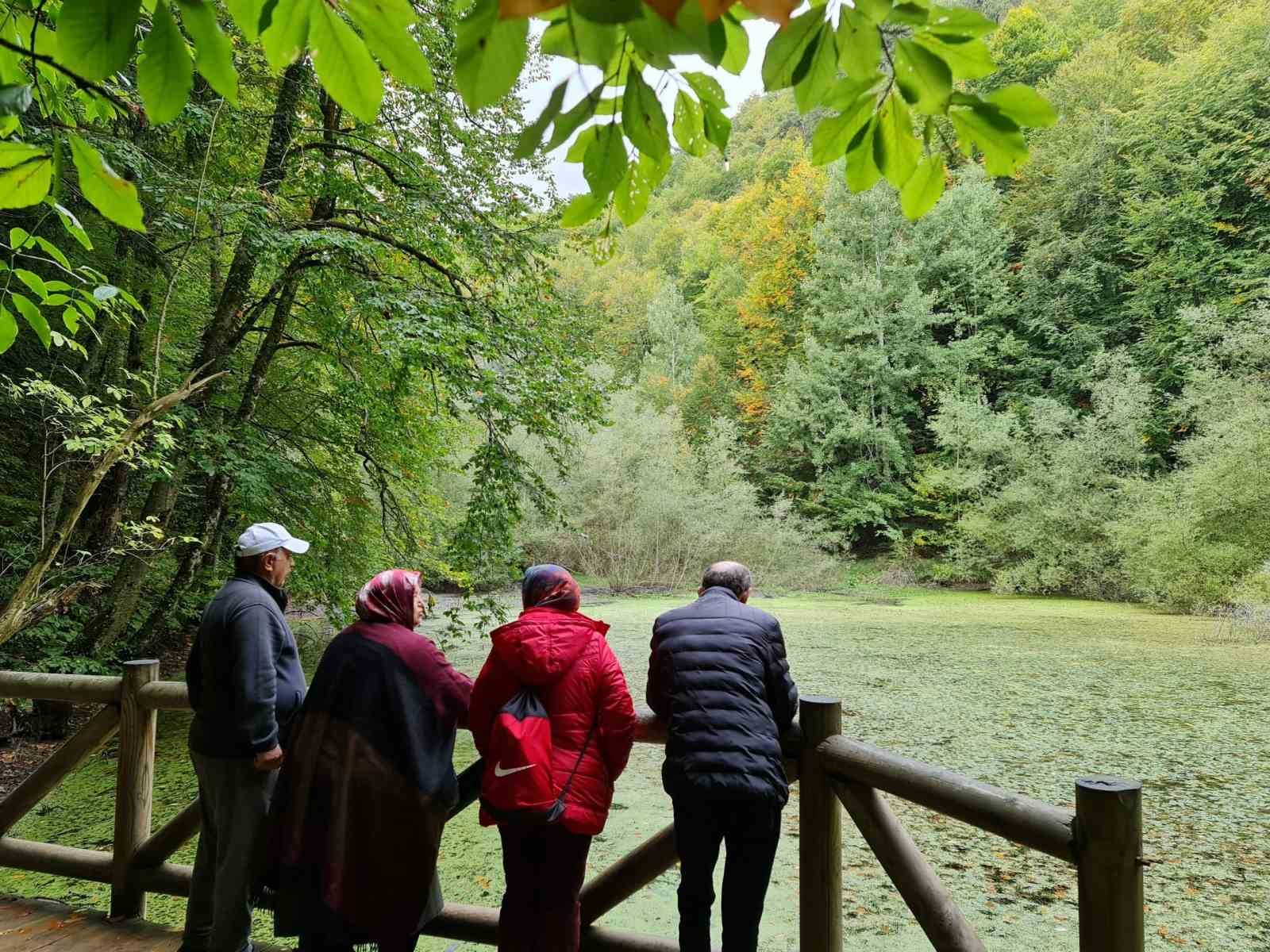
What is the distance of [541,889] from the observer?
1621 millimetres

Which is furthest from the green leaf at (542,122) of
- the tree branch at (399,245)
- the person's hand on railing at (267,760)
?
the tree branch at (399,245)

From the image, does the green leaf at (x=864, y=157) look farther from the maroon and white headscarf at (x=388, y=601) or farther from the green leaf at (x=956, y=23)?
the maroon and white headscarf at (x=388, y=601)

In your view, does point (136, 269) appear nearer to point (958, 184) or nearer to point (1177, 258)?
point (1177, 258)

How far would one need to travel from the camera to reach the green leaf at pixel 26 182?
0.89m

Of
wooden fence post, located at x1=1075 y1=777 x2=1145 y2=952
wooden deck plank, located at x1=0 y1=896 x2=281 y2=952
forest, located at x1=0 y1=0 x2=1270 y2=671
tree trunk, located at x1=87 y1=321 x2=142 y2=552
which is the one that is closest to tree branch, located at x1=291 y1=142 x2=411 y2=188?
forest, located at x1=0 y1=0 x2=1270 y2=671

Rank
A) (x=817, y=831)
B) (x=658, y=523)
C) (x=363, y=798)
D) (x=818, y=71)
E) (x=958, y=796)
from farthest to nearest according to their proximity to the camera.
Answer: (x=658, y=523) → (x=817, y=831) → (x=363, y=798) → (x=958, y=796) → (x=818, y=71)

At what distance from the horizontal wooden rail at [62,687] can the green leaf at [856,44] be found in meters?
2.59

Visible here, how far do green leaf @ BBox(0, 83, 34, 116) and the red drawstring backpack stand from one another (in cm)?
127

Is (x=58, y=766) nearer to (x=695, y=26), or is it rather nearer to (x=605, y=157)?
(x=605, y=157)

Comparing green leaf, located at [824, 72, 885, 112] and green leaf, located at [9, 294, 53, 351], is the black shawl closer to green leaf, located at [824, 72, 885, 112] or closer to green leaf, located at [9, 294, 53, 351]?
green leaf, located at [9, 294, 53, 351]

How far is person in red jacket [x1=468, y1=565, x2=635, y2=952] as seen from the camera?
1595 mm

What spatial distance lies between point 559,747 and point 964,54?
1416 mm

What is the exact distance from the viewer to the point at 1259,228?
19266 millimetres

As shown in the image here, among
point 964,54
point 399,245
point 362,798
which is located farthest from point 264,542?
point 399,245
